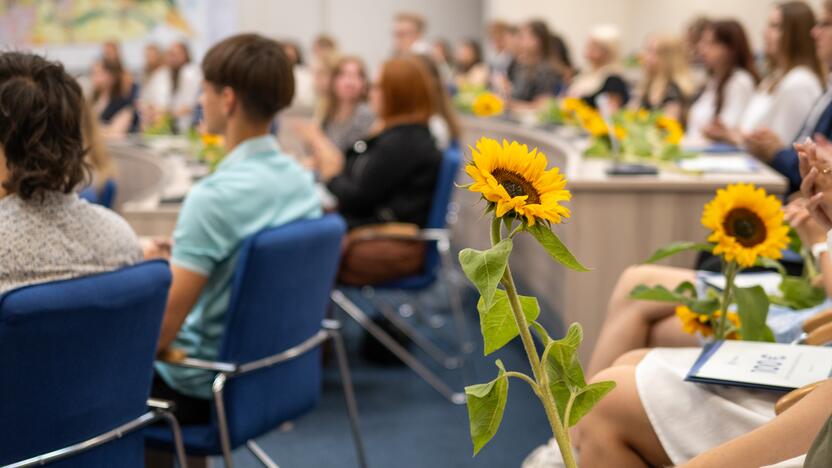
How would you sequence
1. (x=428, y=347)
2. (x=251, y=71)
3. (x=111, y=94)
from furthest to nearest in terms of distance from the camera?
(x=111, y=94) < (x=428, y=347) < (x=251, y=71)

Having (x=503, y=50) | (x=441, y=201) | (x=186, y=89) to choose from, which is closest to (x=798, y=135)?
(x=441, y=201)

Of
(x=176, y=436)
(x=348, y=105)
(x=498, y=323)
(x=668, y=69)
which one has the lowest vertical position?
(x=176, y=436)

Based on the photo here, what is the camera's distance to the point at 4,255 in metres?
1.78

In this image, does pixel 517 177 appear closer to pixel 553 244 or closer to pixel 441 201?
pixel 553 244

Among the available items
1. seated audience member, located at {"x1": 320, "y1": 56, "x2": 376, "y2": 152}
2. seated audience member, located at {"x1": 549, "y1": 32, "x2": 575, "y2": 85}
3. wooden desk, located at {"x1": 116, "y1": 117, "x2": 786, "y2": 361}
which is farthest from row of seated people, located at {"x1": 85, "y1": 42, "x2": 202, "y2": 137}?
wooden desk, located at {"x1": 116, "y1": 117, "x2": 786, "y2": 361}

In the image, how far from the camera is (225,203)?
2.44 m

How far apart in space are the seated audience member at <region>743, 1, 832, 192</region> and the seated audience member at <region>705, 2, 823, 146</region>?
0.43 m

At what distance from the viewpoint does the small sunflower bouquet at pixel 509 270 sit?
3.82ft

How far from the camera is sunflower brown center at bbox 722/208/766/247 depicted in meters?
1.95

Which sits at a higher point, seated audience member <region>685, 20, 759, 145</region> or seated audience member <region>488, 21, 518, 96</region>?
seated audience member <region>685, 20, 759, 145</region>

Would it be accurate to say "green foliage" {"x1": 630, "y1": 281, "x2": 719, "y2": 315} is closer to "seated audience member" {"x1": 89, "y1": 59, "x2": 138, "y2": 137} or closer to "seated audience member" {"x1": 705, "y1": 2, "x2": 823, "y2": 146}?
"seated audience member" {"x1": 705, "y1": 2, "x2": 823, "y2": 146}

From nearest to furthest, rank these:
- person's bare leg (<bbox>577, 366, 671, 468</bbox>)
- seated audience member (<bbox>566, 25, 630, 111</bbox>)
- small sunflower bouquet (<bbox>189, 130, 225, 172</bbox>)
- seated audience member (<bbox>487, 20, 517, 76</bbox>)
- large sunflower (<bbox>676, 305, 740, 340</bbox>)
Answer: person's bare leg (<bbox>577, 366, 671, 468</bbox>)
large sunflower (<bbox>676, 305, 740, 340</bbox>)
small sunflower bouquet (<bbox>189, 130, 225, 172</bbox>)
seated audience member (<bbox>566, 25, 630, 111</bbox>)
seated audience member (<bbox>487, 20, 517, 76</bbox>)

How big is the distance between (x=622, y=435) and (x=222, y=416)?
92 centimetres

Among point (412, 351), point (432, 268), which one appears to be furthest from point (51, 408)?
point (412, 351)
